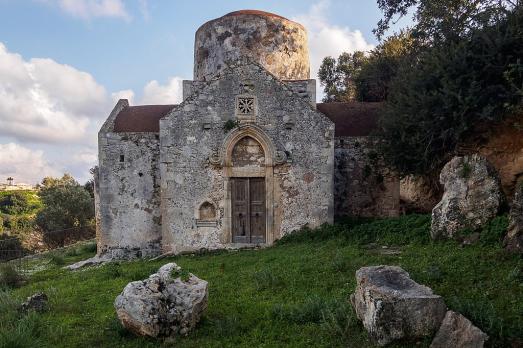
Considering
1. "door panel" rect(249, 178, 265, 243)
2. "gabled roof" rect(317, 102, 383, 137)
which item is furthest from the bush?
"gabled roof" rect(317, 102, 383, 137)

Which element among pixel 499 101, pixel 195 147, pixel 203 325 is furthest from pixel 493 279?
pixel 195 147

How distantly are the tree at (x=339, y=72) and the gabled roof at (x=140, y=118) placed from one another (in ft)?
47.8

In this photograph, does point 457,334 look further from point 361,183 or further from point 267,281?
point 361,183

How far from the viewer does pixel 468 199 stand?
9148 millimetres

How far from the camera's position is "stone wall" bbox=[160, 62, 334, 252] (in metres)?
13.5

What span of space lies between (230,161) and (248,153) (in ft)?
2.09

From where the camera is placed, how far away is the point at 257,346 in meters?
5.71

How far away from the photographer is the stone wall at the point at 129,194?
1530 cm

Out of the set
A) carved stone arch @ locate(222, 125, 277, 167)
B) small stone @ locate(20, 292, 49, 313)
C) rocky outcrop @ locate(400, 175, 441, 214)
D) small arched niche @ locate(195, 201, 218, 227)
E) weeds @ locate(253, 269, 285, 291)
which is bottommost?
small stone @ locate(20, 292, 49, 313)

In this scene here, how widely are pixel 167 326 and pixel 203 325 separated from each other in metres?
0.57

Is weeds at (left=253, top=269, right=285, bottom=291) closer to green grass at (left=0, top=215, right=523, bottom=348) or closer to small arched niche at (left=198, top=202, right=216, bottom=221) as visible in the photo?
green grass at (left=0, top=215, right=523, bottom=348)

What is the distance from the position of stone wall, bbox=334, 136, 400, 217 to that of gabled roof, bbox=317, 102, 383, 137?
46 cm

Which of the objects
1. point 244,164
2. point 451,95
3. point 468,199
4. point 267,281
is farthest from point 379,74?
point 267,281

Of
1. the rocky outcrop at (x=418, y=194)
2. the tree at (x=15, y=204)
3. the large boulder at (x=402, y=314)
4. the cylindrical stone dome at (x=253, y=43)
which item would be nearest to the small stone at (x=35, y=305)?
the large boulder at (x=402, y=314)
